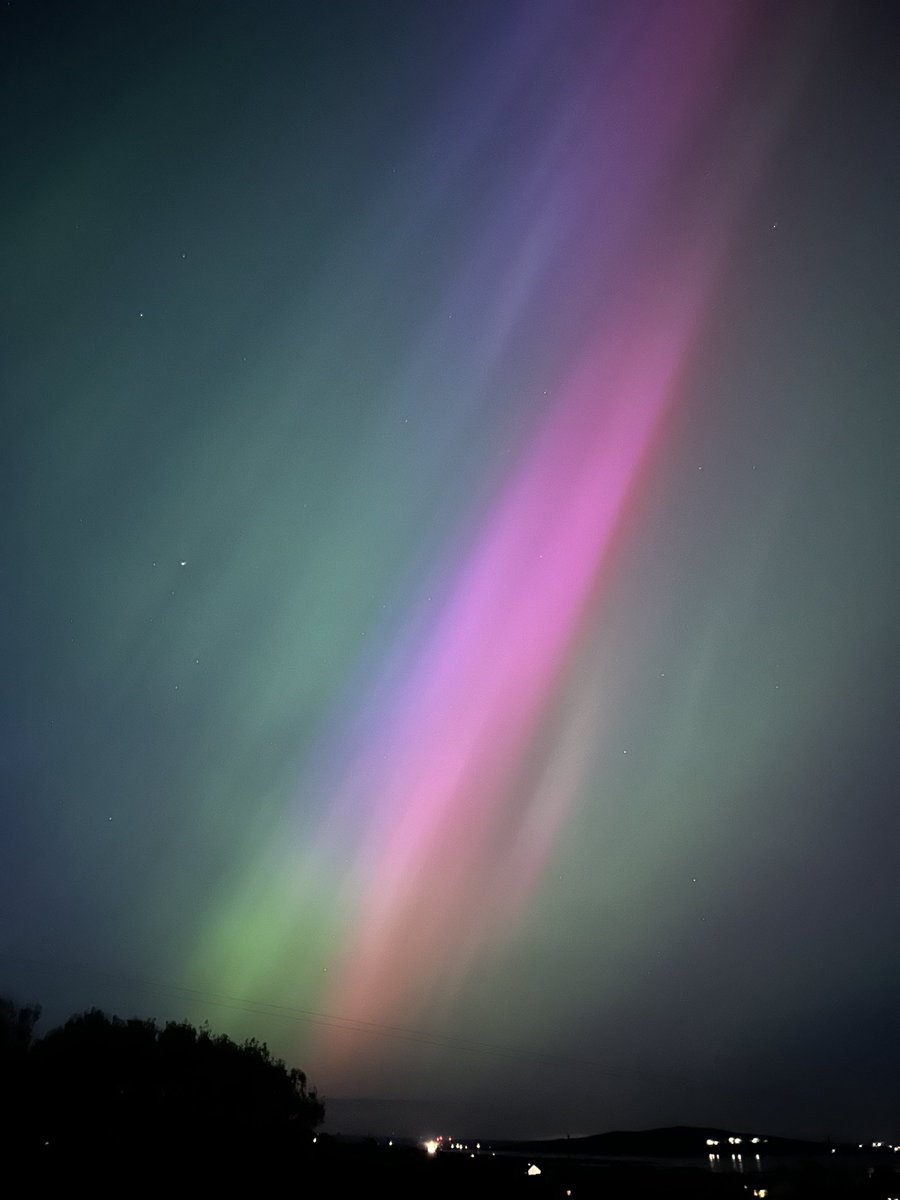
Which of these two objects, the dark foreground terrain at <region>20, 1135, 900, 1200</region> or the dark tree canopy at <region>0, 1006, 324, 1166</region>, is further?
the dark tree canopy at <region>0, 1006, 324, 1166</region>

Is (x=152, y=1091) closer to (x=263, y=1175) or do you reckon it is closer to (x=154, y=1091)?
(x=154, y=1091)

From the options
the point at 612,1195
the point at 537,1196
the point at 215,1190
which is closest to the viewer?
the point at 215,1190

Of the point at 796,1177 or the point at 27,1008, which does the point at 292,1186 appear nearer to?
the point at 27,1008

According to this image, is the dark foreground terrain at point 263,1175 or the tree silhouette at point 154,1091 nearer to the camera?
the dark foreground terrain at point 263,1175

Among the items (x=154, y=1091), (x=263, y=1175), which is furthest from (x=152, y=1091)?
(x=263, y=1175)

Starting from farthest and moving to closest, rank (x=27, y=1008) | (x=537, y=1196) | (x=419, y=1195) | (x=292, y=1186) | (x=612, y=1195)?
1. (x=27, y=1008)
2. (x=612, y=1195)
3. (x=537, y=1196)
4. (x=419, y=1195)
5. (x=292, y=1186)

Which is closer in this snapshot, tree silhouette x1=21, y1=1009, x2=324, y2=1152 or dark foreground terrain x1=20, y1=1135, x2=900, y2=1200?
dark foreground terrain x1=20, y1=1135, x2=900, y2=1200

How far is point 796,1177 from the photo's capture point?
253ft

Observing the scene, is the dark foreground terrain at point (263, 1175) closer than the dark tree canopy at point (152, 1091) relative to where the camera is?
Yes

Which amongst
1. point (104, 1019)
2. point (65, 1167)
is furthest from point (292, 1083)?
point (65, 1167)

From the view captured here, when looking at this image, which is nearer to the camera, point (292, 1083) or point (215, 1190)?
point (215, 1190)

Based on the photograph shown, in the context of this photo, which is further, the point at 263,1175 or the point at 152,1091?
the point at 152,1091

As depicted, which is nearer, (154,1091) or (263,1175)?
(263,1175)

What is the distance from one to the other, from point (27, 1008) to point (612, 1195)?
180ft
